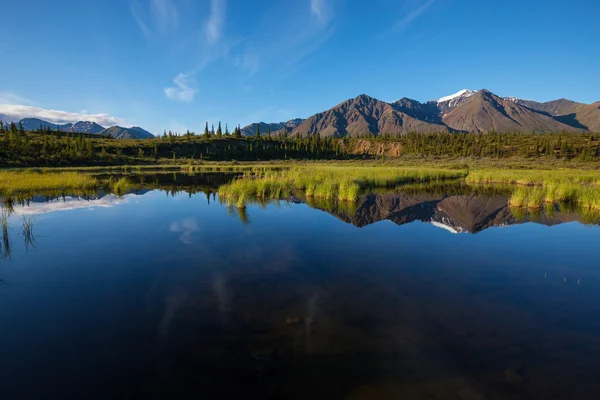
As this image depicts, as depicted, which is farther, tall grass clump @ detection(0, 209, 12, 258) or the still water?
tall grass clump @ detection(0, 209, 12, 258)

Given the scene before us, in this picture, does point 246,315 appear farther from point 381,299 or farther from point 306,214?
point 306,214

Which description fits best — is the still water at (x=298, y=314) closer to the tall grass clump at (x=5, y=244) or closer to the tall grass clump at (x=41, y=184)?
the tall grass clump at (x=5, y=244)

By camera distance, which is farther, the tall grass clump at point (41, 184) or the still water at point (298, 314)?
the tall grass clump at point (41, 184)

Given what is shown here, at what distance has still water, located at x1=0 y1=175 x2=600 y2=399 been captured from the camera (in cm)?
498

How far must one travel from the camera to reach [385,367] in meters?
5.38

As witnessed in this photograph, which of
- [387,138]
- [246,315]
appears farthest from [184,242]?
[387,138]


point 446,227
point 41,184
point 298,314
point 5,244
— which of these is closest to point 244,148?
point 41,184

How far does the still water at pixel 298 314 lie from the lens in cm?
498

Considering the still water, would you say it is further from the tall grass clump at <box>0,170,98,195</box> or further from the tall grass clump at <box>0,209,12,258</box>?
the tall grass clump at <box>0,170,98,195</box>

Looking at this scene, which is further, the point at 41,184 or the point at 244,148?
the point at 244,148

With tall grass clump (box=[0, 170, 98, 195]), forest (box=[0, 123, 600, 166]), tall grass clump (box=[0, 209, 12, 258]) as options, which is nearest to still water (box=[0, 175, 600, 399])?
tall grass clump (box=[0, 209, 12, 258])

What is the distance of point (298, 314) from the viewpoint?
713 centimetres

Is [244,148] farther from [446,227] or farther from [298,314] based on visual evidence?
[298,314]

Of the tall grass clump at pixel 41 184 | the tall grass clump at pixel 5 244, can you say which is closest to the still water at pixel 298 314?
the tall grass clump at pixel 5 244
